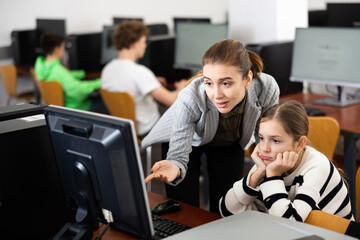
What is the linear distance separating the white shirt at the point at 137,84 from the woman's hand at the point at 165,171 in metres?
1.79

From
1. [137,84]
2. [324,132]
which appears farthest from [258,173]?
[137,84]

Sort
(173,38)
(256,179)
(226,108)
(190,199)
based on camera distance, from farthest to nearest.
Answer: (173,38)
(190,199)
(226,108)
(256,179)

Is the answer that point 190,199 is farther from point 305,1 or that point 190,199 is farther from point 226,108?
point 305,1

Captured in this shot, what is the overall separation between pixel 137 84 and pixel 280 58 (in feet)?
3.27

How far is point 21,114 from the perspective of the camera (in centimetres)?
154

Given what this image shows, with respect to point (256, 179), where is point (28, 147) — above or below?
above

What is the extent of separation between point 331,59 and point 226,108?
5.66ft

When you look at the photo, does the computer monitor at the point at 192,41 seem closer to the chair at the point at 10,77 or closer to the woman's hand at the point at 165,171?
the chair at the point at 10,77

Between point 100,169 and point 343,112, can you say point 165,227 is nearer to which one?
point 100,169

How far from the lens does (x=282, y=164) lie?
1469 mm

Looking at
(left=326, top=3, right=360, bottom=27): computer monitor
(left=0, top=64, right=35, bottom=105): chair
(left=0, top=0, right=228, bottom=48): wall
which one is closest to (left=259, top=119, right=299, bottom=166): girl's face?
(left=326, top=3, right=360, bottom=27): computer monitor

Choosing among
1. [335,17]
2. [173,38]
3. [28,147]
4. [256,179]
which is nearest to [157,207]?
[256,179]

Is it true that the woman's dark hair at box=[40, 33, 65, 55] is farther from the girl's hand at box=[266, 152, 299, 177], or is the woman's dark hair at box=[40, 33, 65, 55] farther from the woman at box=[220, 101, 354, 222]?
the girl's hand at box=[266, 152, 299, 177]

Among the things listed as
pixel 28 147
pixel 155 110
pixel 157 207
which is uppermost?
pixel 28 147
